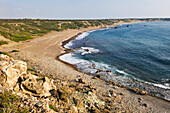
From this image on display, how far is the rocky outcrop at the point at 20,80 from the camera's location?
12.0 m

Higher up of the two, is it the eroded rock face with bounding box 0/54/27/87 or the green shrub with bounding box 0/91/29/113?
the eroded rock face with bounding box 0/54/27/87

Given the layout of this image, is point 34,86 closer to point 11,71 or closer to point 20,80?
point 20,80

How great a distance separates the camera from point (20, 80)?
1350 centimetres

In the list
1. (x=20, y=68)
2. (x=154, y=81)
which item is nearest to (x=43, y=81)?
(x=20, y=68)

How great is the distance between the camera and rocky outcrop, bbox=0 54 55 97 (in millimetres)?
12030

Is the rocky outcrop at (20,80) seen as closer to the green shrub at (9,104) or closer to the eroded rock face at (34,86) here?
the eroded rock face at (34,86)

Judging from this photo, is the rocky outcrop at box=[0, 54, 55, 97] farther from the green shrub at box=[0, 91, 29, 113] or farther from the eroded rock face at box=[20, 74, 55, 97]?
the green shrub at box=[0, 91, 29, 113]

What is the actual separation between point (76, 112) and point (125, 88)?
612 inches

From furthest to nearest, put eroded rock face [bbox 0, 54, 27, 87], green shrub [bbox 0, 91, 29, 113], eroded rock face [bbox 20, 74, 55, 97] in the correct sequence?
eroded rock face [bbox 20, 74, 55, 97] → eroded rock face [bbox 0, 54, 27, 87] → green shrub [bbox 0, 91, 29, 113]

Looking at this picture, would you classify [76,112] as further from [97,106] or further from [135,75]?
[135,75]

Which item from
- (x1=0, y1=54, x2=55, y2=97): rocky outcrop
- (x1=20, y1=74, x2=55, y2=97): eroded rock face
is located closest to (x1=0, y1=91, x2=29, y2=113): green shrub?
(x1=0, y1=54, x2=55, y2=97): rocky outcrop

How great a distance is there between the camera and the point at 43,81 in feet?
49.2

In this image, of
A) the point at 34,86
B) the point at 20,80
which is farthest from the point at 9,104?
the point at 20,80

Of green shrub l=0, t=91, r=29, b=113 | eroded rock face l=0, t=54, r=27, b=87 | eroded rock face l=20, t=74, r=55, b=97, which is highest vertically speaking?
eroded rock face l=0, t=54, r=27, b=87
